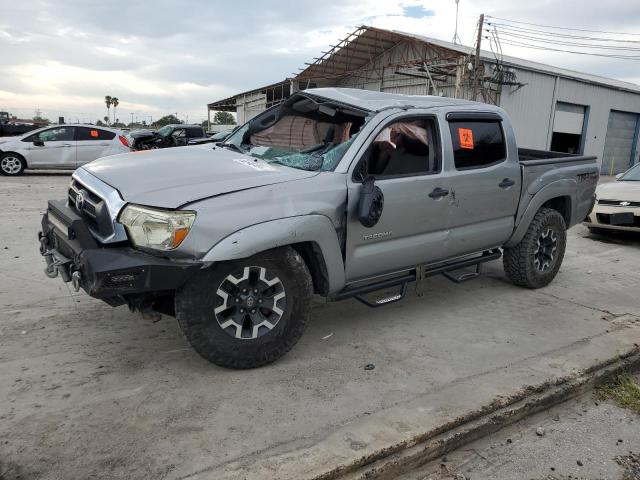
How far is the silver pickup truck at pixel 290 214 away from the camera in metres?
3.02

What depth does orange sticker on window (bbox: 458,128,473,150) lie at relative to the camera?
14.5 feet

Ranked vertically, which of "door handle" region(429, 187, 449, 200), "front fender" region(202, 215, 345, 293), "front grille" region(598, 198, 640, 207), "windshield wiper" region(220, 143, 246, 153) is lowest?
"front grille" region(598, 198, 640, 207)

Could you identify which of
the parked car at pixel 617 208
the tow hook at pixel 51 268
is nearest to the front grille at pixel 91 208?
the tow hook at pixel 51 268

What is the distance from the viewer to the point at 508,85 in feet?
64.1

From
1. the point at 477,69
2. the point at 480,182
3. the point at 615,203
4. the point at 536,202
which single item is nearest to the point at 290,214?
the point at 480,182

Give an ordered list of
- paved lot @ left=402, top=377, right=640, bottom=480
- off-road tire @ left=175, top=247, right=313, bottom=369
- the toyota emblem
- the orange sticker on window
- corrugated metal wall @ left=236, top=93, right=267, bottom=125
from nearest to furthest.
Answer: paved lot @ left=402, top=377, right=640, bottom=480
off-road tire @ left=175, top=247, right=313, bottom=369
the toyota emblem
the orange sticker on window
corrugated metal wall @ left=236, top=93, right=267, bottom=125

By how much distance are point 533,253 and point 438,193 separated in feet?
5.79

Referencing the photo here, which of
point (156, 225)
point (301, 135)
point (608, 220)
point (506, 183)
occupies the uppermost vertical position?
point (301, 135)

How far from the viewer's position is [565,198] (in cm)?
555

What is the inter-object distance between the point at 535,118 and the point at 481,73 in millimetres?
3834

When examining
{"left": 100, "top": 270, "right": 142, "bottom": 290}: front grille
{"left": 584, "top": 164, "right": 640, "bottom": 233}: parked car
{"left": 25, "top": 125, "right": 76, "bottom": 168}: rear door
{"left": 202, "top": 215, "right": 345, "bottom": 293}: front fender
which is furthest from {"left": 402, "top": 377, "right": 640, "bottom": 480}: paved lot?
{"left": 25, "top": 125, "right": 76, "bottom": 168}: rear door

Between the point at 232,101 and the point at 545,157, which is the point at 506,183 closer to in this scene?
the point at 545,157

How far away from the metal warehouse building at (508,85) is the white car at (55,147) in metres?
11.6

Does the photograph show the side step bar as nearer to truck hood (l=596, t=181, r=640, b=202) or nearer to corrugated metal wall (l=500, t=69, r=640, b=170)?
truck hood (l=596, t=181, r=640, b=202)
